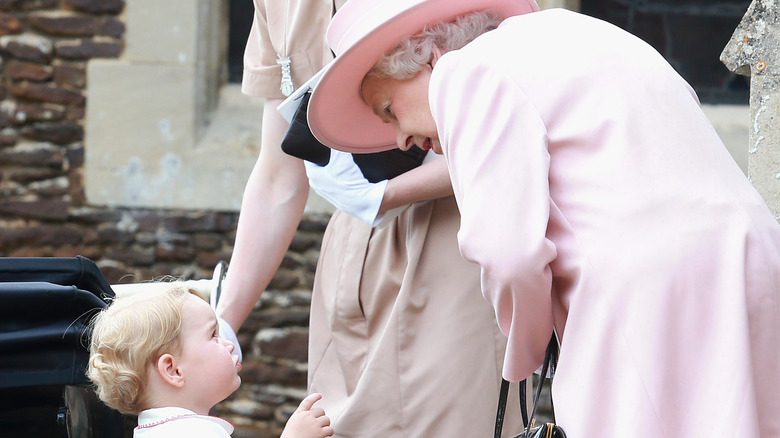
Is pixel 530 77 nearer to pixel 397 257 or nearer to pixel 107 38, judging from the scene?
pixel 397 257

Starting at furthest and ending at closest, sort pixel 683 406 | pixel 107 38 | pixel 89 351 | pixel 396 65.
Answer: pixel 107 38 → pixel 89 351 → pixel 396 65 → pixel 683 406

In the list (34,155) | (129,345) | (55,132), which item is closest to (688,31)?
(55,132)

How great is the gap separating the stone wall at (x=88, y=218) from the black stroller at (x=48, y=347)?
283 cm

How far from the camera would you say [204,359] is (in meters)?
2.12

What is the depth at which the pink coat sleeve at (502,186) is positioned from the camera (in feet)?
4.89

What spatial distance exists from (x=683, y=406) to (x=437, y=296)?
0.89 m

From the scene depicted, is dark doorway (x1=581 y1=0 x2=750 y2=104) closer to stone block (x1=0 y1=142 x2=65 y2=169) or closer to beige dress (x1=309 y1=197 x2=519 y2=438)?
stone block (x1=0 y1=142 x2=65 y2=169)

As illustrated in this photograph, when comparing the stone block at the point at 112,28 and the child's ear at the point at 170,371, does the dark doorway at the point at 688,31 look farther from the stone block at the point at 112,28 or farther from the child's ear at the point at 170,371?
the child's ear at the point at 170,371

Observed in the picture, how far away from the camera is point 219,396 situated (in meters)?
2.13

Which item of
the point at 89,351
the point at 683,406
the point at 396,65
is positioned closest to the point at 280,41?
the point at 396,65

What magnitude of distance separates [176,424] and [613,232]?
99cm

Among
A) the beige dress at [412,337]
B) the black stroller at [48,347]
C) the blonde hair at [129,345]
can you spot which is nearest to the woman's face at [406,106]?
the beige dress at [412,337]

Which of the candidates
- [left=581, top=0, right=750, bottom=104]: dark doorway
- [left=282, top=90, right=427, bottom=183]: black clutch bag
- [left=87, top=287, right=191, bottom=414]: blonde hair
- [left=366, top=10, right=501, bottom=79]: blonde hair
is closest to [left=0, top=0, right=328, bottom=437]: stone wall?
[left=581, top=0, right=750, bottom=104]: dark doorway

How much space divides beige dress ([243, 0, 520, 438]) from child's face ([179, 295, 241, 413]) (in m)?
0.35
